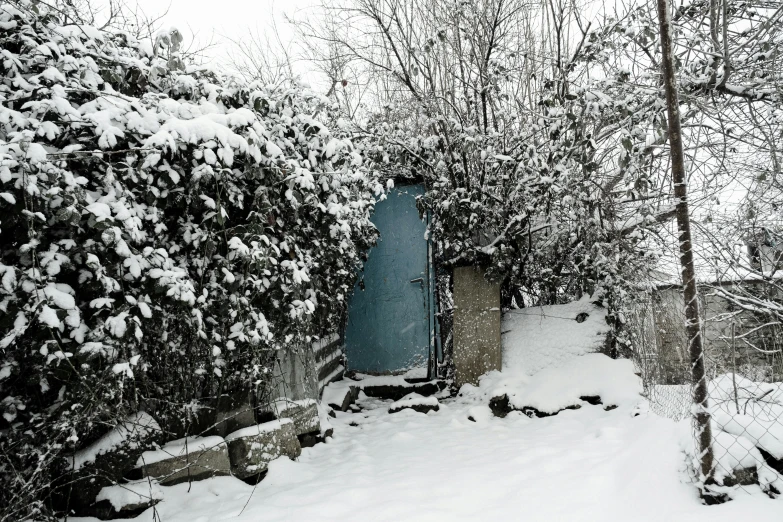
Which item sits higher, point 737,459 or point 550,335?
point 550,335

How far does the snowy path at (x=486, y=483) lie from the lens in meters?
2.26

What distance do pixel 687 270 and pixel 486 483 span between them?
5.06ft

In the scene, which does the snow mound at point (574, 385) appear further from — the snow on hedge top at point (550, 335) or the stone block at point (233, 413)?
the stone block at point (233, 413)

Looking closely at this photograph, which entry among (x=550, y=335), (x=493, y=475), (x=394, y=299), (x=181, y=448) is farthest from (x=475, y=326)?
(x=181, y=448)

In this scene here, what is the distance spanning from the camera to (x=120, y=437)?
252 centimetres

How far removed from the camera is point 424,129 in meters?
5.75

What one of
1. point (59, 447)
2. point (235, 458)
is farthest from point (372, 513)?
point (59, 447)

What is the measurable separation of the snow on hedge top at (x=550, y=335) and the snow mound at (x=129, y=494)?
3442 mm

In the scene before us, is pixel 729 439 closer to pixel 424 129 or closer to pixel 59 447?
pixel 59 447

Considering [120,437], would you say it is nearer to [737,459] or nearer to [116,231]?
[116,231]

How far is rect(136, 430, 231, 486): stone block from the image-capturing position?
102 inches

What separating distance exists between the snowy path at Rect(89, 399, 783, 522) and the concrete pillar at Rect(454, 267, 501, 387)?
4.25 ft

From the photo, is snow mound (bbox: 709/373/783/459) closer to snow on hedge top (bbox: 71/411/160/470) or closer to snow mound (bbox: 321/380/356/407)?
snow on hedge top (bbox: 71/411/160/470)

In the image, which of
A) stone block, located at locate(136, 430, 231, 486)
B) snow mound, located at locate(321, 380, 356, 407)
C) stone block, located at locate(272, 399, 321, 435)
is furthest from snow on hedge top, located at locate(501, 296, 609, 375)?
stone block, located at locate(136, 430, 231, 486)
